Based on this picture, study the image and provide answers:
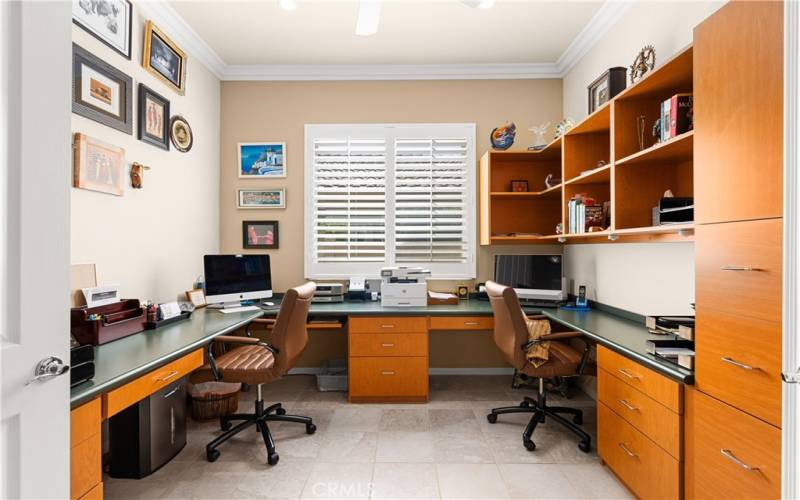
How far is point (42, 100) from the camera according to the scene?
3.29 feet

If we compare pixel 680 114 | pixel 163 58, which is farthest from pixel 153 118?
pixel 680 114

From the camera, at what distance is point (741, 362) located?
1.33 m

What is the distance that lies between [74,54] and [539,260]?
3476 mm

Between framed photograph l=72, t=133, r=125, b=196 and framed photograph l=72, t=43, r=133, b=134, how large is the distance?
0.49 ft

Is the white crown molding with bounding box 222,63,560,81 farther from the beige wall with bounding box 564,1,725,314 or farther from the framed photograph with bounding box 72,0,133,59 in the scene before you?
the framed photograph with bounding box 72,0,133,59

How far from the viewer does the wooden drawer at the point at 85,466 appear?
1.37 metres

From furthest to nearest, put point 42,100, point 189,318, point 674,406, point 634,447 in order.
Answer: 1. point 189,318
2. point 634,447
3. point 674,406
4. point 42,100

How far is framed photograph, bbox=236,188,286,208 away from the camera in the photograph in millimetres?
3799

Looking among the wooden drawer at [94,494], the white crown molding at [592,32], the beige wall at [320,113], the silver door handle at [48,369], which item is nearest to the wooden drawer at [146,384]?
the wooden drawer at [94,494]

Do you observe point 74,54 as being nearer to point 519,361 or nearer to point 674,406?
point 519,361

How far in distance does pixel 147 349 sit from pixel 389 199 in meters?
2.40

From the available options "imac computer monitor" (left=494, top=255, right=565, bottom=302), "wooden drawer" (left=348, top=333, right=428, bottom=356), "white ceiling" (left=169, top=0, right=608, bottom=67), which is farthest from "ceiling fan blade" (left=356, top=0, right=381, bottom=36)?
"imac computer monitor" (left=494, top=255, right=565, bottom=302)

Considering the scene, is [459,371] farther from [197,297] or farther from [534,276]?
[197,297]

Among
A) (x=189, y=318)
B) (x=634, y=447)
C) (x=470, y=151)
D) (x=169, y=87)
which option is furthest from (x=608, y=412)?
(x=169, y=87)
